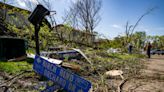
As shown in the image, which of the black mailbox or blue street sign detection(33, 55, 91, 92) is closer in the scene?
blue street sign detection(33, 55, 91, 92)

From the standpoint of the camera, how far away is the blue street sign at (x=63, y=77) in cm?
341

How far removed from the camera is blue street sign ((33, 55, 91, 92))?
341 cm

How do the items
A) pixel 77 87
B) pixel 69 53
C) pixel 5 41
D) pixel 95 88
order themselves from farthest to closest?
pixel 69 53, pixel 5 41, pixel 95 88, pixel 77 87

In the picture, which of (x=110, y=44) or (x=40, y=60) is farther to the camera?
(x=110, y=44)

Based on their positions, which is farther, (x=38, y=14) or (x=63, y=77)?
(x=38, y=14)

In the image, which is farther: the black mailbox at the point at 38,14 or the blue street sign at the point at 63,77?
the black mailbox at the point at 38,14

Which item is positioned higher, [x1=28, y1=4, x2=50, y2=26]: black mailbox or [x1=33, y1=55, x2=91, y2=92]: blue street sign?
[x1=28, y1=4, x2=50, y2=26]: black mailbox

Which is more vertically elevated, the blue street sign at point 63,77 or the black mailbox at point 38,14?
the black mailbox at point 38,14

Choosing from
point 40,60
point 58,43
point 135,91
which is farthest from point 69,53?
point 40,60

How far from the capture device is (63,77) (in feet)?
11.9

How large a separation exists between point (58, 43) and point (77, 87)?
1220cm

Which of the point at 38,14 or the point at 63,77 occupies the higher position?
the point at 38,14

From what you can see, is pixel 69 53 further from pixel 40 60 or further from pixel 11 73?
pixel 40 60

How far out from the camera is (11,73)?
7.14 metres
